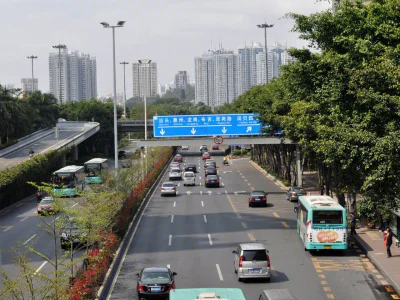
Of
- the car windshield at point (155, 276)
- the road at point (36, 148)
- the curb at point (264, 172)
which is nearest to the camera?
the car windshield at point (155, 276)

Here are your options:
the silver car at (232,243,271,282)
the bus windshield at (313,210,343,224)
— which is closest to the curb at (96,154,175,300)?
the silver car at (232,243,271,282)

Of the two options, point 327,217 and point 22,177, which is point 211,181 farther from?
point 327,217

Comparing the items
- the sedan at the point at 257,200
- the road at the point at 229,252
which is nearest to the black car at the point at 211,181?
the road at the point at 229,252

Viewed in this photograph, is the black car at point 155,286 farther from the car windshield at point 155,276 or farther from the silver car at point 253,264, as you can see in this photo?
the silver car at point 253,264

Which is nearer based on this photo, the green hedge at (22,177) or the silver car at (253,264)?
the silver car at (253,264)

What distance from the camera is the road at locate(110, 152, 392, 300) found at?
88.3 ft

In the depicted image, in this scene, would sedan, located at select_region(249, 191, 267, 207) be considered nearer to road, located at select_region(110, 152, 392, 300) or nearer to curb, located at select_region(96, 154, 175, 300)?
road, located at select_region(110, 152, 392, 300)

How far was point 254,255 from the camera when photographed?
27688 millimetres

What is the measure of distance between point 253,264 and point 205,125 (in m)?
36.3

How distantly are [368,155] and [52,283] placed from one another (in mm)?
11678

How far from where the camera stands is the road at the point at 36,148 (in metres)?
70.2

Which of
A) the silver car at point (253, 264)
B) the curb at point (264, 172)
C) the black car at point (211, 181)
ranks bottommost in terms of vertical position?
the curb at point (264, 172)

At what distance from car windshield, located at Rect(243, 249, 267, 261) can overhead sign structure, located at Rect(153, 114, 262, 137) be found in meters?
35.5

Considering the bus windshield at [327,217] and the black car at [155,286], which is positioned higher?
the bus windshield at [327,217]
